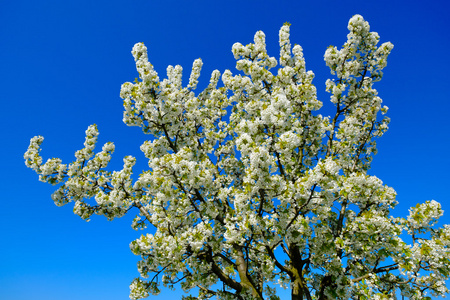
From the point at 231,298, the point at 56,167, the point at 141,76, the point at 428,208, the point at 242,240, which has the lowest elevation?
the point at 231,298

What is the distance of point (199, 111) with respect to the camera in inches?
535

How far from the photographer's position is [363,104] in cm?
1380

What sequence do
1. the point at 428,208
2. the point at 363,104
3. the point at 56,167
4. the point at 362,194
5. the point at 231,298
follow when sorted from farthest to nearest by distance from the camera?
the point at 363,104 → the point at 56,167 → the point at 231,298 → the point at 362,194 → the point at 428,208

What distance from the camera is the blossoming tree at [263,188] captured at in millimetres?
8672

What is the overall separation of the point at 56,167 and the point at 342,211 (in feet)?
40.9

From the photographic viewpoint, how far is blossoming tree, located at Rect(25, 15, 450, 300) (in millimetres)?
8672

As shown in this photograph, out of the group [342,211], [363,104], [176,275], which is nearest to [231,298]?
[176,275]

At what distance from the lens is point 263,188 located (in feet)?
25.5

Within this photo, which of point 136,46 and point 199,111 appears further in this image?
point 199,111

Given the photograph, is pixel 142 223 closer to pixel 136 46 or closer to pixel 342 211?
pixel 136 46

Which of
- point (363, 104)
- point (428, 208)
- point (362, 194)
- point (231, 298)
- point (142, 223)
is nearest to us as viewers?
point (428, 208)

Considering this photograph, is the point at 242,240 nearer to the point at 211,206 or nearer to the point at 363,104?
the point at 211,206

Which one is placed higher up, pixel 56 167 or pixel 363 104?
pixel 363 104

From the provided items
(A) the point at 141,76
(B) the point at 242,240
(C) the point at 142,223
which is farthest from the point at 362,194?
(A) the point at 141,76
